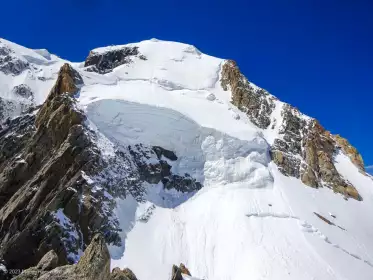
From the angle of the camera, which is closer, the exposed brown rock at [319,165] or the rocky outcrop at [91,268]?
the rocky outcrop at [91,268]

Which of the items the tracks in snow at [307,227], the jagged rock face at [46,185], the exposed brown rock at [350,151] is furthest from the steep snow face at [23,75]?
the exposed brown rock at [350,151]

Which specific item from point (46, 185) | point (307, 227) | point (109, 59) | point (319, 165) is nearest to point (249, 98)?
point (319, 165)

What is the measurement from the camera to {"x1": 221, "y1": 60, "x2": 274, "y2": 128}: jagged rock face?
2224 inches

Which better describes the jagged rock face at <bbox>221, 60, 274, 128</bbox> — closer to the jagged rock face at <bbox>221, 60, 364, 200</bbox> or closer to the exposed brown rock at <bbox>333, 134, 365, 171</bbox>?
the jagged rock face at <bbox>221, 60, 364, 200</bbox>

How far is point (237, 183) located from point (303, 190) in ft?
24.1

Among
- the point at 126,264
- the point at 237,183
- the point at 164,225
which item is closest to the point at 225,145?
the point at 237,183

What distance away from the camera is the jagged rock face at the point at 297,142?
49.6 metres

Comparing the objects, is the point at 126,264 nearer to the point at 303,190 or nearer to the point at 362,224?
the point at 303,190

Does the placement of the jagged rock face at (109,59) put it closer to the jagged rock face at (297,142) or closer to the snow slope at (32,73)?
the snow slope at (32,73)

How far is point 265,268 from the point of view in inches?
1379

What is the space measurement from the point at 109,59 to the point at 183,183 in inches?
1460

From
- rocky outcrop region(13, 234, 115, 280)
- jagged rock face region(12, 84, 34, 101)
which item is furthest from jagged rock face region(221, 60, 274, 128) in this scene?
rocky outcrop region(13, 234, 115, 280)

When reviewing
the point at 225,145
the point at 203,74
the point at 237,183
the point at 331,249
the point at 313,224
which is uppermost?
the point at 203,74

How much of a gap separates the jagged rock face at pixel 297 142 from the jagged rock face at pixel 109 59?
17.1 m
